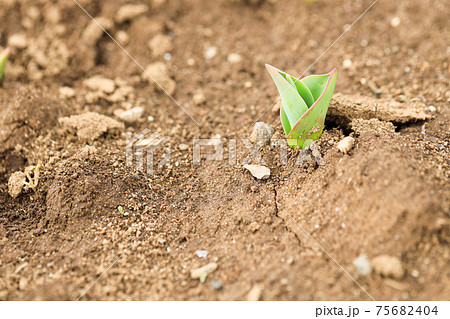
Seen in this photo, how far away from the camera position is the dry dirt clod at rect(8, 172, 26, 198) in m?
2.01

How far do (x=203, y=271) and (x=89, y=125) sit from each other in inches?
46.1

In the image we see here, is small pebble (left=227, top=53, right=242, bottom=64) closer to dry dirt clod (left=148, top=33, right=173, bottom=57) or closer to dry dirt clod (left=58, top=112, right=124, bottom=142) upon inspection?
dry dirt clod (left=148, top=33, right=173, bottom=57)

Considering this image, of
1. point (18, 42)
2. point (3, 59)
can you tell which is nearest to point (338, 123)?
point (3, 59)

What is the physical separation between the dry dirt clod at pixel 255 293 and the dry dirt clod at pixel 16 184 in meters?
1.36

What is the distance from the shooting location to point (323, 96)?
1744mm

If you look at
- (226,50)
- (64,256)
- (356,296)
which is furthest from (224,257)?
(226,50)

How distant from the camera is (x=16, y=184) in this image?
6.63 ft

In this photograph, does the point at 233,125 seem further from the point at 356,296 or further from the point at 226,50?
the point at 356,296

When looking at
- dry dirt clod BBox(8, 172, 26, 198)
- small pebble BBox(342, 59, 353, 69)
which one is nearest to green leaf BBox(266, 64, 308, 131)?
small pebble BBox(342, 59, 353, 69)

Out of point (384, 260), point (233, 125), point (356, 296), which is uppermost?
point (233, 125)

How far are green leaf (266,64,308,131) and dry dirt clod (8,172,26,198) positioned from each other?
4.78 feet

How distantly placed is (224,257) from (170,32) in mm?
2014

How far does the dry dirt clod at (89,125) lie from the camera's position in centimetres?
222

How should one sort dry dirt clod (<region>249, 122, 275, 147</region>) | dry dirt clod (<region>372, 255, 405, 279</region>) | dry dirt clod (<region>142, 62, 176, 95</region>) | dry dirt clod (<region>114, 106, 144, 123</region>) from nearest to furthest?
dry dirt clod (<region>372, 255, 405, 279</region>) < dry dirt clod (<region>249, 122, 275, 147</region>) < dry dirt clod (<region>114, 106, 144, 123</region>) < dry dirt clod (<region>142, 62, 176, 95</region>)
